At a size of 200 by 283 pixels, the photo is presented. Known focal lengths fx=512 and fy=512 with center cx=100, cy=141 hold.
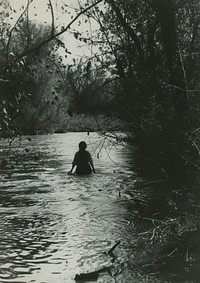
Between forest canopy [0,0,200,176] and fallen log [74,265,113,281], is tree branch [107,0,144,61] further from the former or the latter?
fallen log [74,265,113,281]

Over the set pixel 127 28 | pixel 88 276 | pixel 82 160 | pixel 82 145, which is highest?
pixel 127 28

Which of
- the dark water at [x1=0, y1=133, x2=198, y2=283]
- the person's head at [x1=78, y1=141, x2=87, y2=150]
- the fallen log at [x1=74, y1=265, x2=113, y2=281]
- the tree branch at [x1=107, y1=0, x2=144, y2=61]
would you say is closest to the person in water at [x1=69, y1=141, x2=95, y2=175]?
the person's head at [x1=78, y1=141, x2=87, y2=150]

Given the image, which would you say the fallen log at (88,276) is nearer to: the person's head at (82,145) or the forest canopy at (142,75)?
the forest canopy at (142,75)

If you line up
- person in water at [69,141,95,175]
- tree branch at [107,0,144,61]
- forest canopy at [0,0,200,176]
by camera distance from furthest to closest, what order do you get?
person in water at [69,141,95,175] < tree branch at [107,0,144,61] < forest canopy at [0,0,200,176]

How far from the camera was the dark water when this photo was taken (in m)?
8.66

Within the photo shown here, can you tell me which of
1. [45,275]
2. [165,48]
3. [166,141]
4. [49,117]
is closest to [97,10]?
[165,48]

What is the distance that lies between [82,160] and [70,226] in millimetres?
8695

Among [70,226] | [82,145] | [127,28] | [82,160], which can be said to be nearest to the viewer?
[70,226]

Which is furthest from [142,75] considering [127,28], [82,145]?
[82,145]

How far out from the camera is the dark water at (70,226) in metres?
8.66

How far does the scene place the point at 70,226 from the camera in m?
12.3

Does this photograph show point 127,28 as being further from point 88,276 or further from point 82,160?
point 88,276

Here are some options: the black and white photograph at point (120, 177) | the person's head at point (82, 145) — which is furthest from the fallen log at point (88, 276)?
the person's head at point (82, 145)

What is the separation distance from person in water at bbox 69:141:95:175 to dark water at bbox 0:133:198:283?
377mm
